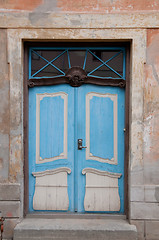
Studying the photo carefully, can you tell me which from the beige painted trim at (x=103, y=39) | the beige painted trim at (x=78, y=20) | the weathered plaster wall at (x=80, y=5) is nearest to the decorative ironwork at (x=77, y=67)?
the beige painted trim at (x=103, y=39)

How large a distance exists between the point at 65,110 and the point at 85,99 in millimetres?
412

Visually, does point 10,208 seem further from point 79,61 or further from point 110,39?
point 110,39

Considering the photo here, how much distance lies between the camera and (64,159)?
15.7ft

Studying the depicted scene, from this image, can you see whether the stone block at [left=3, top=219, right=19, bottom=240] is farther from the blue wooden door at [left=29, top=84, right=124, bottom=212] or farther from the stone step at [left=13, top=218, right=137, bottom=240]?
the blue wooden door at [left=29, top=84, right=124, bottom=212]

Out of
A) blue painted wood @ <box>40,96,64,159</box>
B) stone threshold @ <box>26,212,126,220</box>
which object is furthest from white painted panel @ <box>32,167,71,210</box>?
blue painted wood @ <box>40,96,64,159</box>

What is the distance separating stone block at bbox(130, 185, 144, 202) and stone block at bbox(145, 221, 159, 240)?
16.2 inches

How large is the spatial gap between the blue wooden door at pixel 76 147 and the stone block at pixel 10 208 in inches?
15.2

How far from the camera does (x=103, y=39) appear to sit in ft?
14.8

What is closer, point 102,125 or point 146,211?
point 146,211

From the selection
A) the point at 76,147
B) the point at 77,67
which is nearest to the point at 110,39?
the point at 77,67

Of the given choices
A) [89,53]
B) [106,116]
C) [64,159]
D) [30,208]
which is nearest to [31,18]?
[89,53]

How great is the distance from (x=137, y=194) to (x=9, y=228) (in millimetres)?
2232

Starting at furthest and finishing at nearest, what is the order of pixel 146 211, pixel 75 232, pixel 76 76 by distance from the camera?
pixel 76 76
pixel 146 211
pixel 75 232

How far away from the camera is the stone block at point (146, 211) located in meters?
4.42
